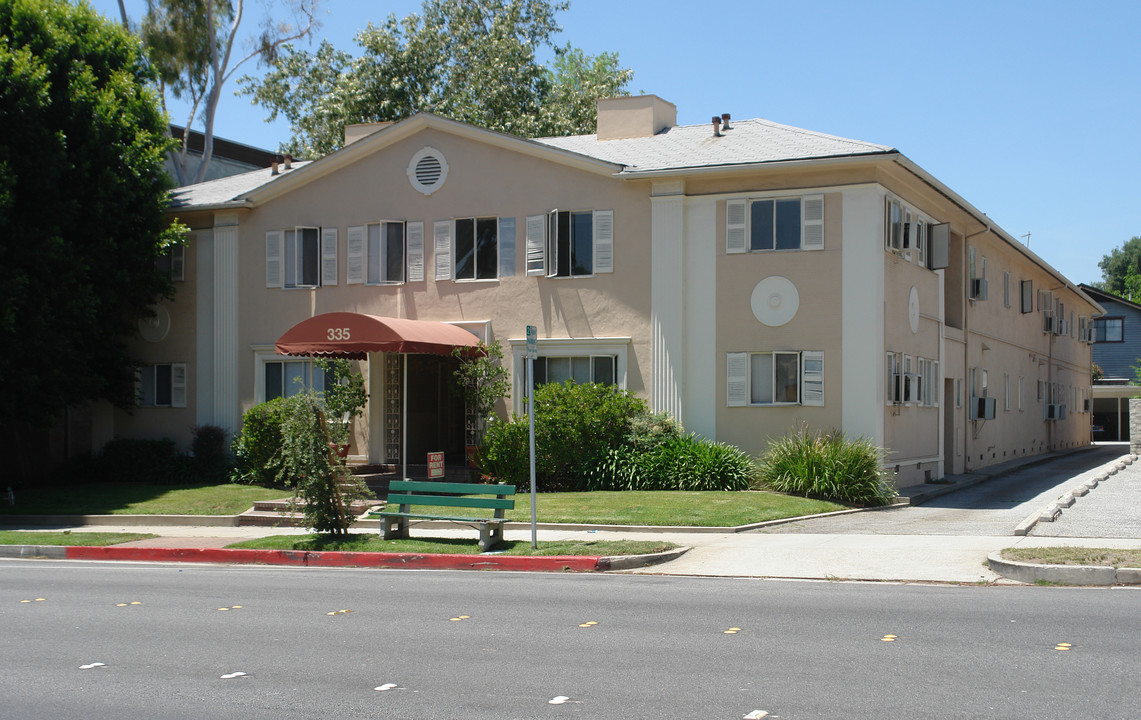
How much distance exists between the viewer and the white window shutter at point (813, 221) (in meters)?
21.1

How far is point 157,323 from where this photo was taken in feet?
85.8

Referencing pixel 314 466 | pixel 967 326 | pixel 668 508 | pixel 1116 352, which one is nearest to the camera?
pixel 314 466

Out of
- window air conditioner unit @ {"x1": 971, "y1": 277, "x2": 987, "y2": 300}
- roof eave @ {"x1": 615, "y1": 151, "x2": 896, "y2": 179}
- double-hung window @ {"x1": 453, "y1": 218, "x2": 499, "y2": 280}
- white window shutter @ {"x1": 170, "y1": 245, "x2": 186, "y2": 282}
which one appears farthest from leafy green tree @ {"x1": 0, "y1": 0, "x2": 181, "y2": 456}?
window air conditioner unit @ {"x1": 971, "y1": 277, "x2": 987, "y2": 300}

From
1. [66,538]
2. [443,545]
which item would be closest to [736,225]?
[443,545]

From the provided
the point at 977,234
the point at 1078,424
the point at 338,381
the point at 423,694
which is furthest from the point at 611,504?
the point at 1078,424

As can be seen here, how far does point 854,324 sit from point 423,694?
51.3 ft

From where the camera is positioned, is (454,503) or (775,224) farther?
(775,224)

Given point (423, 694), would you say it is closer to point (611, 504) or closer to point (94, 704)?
point (94, 704)

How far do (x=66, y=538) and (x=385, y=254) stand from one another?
983cm

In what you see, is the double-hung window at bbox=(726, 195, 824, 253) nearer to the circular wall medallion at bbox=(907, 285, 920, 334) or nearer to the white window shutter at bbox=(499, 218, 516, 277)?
the circular wall medallion at bbox=(907, 285, 920, 334)

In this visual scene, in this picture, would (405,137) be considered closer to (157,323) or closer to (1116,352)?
(157,323)

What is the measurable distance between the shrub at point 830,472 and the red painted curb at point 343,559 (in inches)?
288

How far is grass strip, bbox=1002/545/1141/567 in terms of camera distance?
36.4 feet

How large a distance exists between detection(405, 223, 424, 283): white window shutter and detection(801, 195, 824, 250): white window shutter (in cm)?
826
